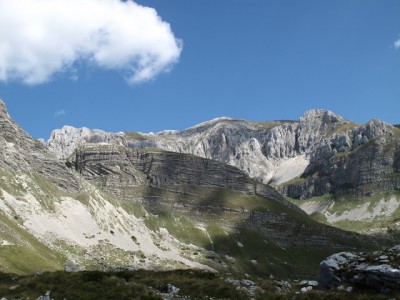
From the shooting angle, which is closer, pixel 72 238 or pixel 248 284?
pixel 248 284

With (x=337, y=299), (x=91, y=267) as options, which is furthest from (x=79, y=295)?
(x=91, y=267)

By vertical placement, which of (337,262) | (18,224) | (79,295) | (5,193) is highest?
(5,193)

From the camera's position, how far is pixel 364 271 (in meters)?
32.0

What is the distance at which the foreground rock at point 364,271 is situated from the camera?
98.8 feet

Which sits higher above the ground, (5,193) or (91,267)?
(5,193)

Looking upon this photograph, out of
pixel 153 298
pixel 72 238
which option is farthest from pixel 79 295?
pixel 72 238

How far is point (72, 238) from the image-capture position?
180250 mm

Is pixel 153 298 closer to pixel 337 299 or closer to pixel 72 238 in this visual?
pixel 337 299

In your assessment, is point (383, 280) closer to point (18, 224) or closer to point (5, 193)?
point (18, 224)

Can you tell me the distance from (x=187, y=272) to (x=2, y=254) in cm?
7049

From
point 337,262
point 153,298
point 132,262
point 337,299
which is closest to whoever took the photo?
point 337,299

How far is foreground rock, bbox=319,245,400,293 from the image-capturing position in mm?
30109

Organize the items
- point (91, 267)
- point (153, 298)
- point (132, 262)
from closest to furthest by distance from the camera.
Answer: point (153, 298)
point (91, 267)
point (132, 262)

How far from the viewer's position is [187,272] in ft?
165
